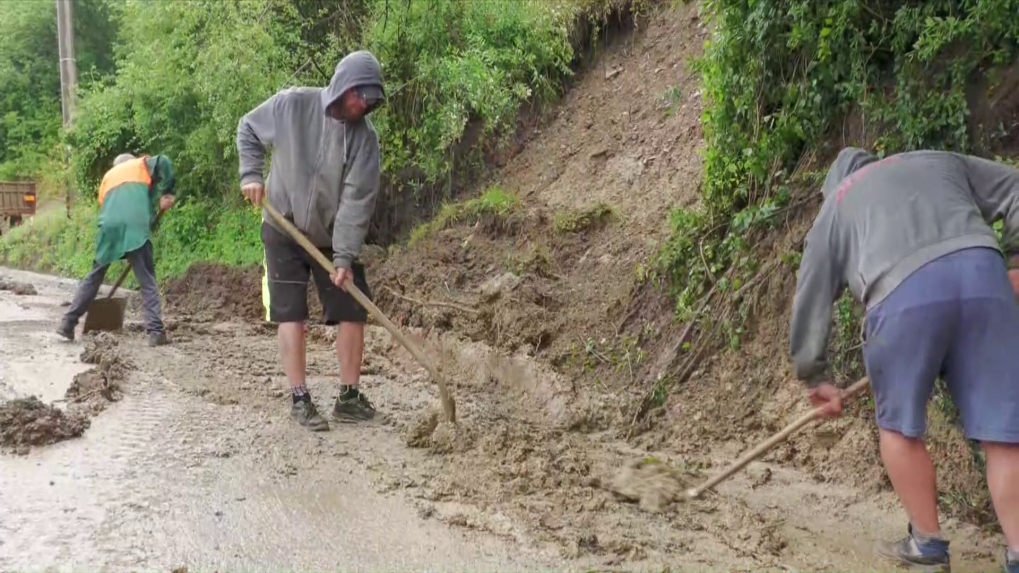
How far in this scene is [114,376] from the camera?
5793 mm

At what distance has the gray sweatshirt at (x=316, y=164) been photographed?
4797 mm

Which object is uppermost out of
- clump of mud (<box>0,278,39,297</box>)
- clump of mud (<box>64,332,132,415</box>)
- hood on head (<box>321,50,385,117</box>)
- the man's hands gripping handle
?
hood on head (<box>321,50,385,117</box>)

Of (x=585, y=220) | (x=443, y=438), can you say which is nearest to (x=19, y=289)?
(x=585, y=220)

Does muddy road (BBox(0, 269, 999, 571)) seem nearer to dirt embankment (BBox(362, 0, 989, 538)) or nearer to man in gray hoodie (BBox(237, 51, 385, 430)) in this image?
dirt embankment (BBox(362, 0, 989, 538))

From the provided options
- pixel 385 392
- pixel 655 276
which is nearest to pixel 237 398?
pixel 385 392

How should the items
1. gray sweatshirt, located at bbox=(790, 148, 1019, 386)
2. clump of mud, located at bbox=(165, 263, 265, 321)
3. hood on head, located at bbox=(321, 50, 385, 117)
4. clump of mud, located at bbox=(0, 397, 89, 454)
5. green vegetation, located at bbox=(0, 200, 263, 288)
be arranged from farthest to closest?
green vegetation, located at bbox=(0, 200, 263, 288) < clump of mud, located at bbox=(165, 263, 265, 321) < hood on head, located at bbox=(321, 50, 385, 117) < clump of mud, located at bbox=(0, 397, 89, 454) < gray sweatshirt, located at bbox=(790, 148, 1019, 386)

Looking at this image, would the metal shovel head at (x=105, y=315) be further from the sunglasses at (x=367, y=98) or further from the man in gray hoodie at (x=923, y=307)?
the man in gray hoodie at (x=923, y=307)

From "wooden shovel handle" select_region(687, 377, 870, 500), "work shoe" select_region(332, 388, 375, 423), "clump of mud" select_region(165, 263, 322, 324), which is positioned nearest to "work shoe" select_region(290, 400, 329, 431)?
"work shoe" select_region(332, 388, 375, 423)

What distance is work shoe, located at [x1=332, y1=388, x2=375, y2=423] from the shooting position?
16.4ft

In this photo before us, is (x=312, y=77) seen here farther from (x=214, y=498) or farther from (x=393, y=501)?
(x=393, y=501)

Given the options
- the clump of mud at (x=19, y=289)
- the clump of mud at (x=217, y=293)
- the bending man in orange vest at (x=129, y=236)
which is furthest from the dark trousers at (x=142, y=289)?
the clump of mud at (x=19, y=289)

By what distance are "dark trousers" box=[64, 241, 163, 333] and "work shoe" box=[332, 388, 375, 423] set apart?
11.6ft

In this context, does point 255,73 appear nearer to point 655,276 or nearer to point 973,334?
point 655,276

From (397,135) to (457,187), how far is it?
3.08 feet
